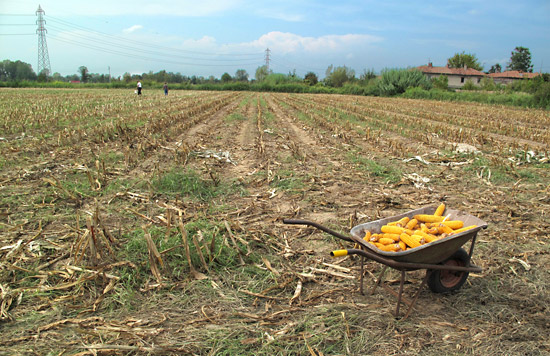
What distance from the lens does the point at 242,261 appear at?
3895 mm

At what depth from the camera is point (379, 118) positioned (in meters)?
17.8

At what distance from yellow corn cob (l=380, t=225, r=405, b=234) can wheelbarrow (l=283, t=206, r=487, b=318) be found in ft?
0.45

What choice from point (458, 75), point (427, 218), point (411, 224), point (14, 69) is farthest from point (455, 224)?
point (14, 69)

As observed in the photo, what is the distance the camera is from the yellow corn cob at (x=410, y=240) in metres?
3.10

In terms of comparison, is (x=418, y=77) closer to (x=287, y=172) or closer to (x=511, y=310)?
(x=287, y=172)

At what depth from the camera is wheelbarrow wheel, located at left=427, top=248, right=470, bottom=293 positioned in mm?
3393

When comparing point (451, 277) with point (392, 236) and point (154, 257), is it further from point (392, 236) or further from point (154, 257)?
point (154, 257)

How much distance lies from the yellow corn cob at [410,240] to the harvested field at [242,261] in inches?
25.9

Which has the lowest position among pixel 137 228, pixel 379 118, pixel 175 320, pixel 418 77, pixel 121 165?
pixel 175 320

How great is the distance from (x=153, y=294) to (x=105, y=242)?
88cm

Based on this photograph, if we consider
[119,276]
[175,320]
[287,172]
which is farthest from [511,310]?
[287,172]

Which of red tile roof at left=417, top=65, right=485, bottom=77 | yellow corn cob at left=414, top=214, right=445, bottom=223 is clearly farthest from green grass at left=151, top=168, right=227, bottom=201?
red tile roof at left=417, top=65, right=485, bottom=77

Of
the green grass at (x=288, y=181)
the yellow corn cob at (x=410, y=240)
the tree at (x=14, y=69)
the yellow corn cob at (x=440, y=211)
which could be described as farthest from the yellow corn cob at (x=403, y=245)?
the tree at (x=14, y=69)

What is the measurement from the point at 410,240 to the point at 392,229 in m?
0.29
